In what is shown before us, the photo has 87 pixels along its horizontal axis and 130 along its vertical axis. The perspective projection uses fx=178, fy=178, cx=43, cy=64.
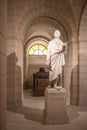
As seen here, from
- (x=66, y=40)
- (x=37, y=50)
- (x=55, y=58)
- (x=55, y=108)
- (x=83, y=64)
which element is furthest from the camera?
(x=37, y=50)

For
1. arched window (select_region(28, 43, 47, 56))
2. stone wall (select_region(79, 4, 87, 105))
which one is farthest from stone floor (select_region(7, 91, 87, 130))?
arched window (select_region(28, 43, 47, 56))

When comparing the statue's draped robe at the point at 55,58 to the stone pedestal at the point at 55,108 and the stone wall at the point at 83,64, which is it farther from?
the stone wall at the point at 83,64

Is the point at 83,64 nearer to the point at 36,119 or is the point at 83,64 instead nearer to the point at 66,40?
the point at 66,40

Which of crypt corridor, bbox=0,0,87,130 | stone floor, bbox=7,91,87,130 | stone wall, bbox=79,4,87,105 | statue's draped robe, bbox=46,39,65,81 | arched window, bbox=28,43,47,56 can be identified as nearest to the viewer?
stone floor, bbox=7,91,87,130

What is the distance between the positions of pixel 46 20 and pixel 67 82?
358 centimetres

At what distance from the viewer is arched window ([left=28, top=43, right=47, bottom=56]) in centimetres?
1750

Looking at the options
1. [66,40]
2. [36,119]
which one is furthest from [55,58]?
[66,40]

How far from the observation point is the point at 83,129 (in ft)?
17.2

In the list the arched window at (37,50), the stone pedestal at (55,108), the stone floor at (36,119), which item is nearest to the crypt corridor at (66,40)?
the stone floor at (36,119)

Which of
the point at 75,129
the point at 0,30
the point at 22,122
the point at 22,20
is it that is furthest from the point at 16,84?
→ the point at 0,30

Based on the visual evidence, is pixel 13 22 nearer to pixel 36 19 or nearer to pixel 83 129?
pixel 36 19

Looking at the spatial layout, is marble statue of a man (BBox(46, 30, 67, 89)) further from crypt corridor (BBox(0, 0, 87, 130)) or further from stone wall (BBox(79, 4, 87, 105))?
stone wall (BBox(79, 4, 87, 105))

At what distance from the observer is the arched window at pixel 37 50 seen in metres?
17.5

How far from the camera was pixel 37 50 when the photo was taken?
1759 cm
